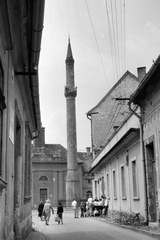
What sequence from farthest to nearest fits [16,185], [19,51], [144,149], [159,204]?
1. [144,149]
2. [159,204]
3. [16,185]
4. [19,51]

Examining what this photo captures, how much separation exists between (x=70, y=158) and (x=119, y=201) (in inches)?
1285

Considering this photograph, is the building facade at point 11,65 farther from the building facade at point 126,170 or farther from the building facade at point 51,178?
the building facade at point 51,178

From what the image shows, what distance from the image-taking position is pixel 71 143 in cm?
5488

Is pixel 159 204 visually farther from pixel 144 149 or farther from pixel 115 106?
pixel 115 106

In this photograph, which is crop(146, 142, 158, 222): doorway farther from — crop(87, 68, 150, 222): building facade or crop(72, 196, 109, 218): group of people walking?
crop(72, 196, 109, 218): group of people walking

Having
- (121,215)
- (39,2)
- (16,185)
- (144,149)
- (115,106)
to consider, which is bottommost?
(121,215)

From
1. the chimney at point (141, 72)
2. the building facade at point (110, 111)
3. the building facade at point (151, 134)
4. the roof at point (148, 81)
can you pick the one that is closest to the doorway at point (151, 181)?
the building facade at point (151, 134)

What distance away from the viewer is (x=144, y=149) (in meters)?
15.8

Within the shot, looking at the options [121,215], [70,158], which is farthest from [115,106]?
[121,215]

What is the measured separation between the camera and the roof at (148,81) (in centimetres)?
1229

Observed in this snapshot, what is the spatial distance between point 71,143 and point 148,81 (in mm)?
41813

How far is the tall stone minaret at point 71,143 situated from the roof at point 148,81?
38996 millimetres

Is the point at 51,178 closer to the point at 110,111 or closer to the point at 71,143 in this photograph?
the point at 71,143

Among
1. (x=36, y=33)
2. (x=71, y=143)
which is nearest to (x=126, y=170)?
(x=36, y=33)
